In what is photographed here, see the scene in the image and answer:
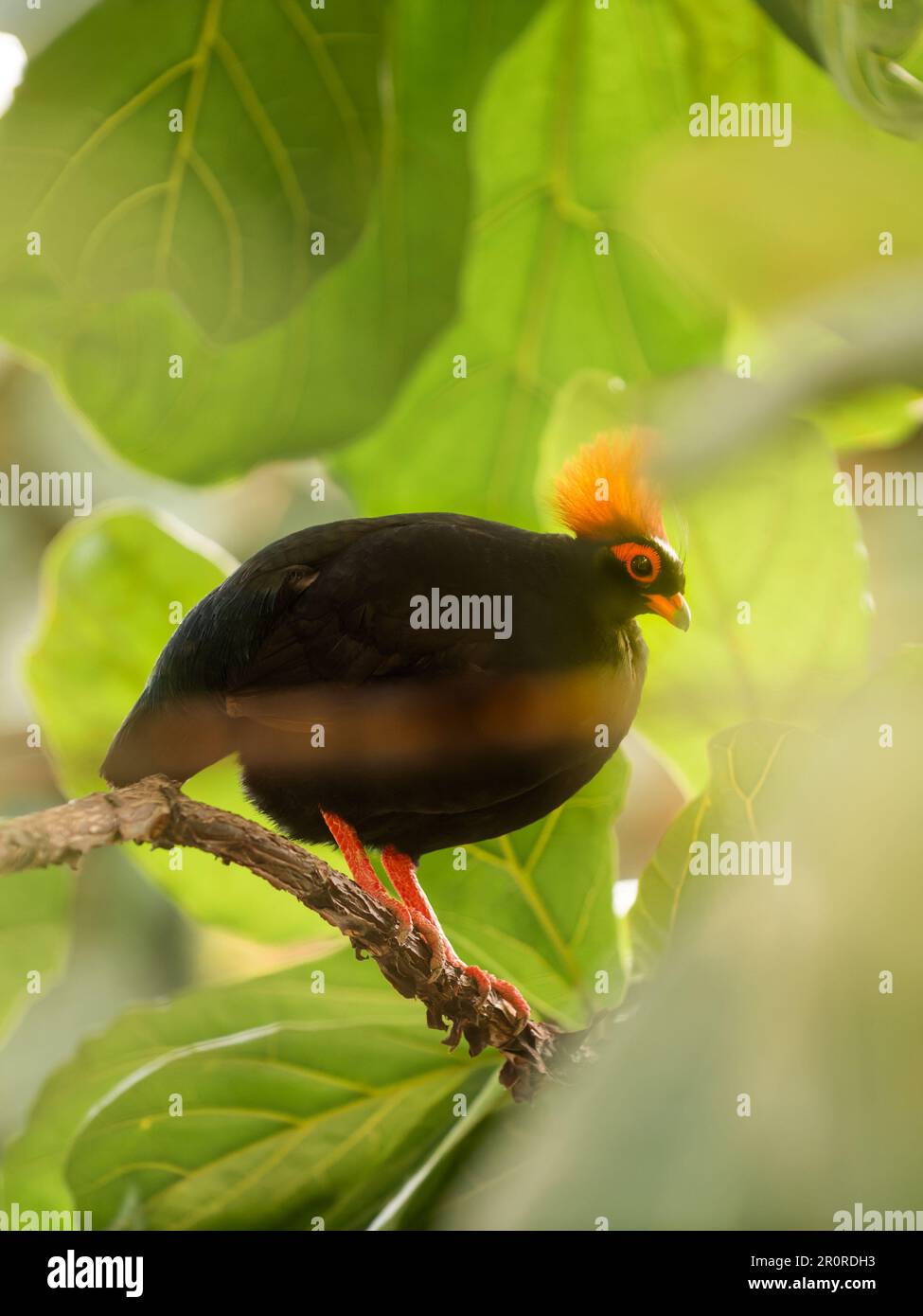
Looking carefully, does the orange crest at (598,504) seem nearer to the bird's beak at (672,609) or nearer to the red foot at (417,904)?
the bird's beak at (672,609)

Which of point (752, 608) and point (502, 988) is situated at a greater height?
point (752, 608)

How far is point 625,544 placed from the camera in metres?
0.65

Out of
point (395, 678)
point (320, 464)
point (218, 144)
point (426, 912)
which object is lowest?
point (426, 912)

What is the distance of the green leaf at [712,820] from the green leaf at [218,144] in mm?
335

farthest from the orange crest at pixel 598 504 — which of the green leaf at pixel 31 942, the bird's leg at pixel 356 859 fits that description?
the green leaf at pixel 31 942

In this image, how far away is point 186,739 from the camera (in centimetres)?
65

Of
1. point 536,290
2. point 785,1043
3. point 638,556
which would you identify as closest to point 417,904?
point 638,556

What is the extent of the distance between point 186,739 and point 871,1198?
20.4 inches

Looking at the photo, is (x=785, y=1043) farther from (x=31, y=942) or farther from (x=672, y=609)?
(x=31, y=942)

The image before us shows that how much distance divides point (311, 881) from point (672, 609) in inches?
9.9

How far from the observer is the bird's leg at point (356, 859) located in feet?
2.18

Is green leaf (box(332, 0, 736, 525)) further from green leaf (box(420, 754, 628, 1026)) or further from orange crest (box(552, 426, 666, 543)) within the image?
green leaf (box(420, 754, 628, 1026))
